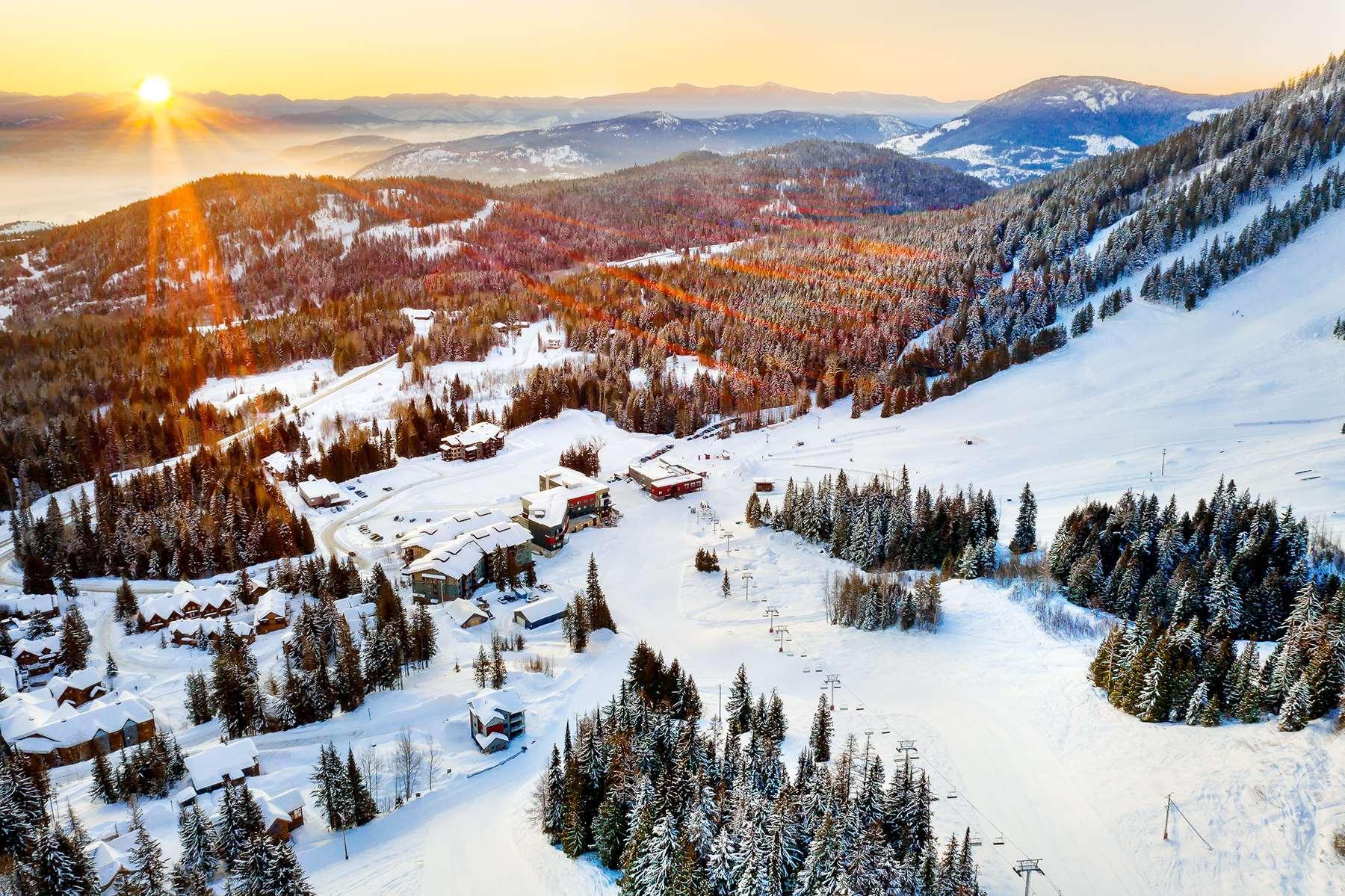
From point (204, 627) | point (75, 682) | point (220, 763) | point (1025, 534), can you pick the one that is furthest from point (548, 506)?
point (1025, 534)

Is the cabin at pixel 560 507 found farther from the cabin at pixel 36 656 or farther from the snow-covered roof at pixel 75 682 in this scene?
the cabin at pixel 36 656

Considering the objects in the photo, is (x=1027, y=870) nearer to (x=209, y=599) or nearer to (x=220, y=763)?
(x=220, y=763)

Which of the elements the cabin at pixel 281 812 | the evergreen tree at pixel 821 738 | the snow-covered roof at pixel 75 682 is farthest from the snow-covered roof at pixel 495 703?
the snow-covered roof at pixel 75 682

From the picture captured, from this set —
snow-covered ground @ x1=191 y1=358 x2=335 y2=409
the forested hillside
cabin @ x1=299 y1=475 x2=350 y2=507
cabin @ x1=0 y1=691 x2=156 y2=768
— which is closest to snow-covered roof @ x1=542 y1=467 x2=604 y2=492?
cabin @ x1=299 y1=475 x2=350 y2=507

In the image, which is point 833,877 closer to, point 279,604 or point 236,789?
point 236,789

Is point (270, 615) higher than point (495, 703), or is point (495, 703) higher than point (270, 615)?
point (495, 703)
